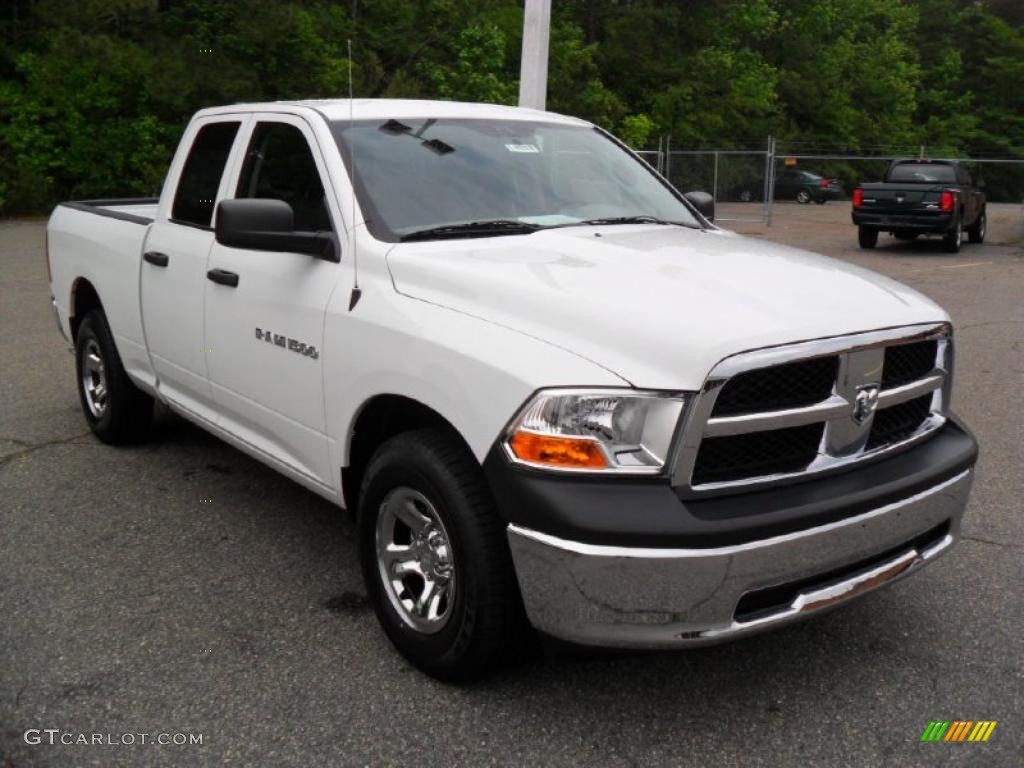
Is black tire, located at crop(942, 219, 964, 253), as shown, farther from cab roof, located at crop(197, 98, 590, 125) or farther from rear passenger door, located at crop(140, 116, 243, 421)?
rear passenger door, located at crop(140, 116, 243, 421)

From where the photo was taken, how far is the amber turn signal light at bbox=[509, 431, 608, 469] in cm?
282

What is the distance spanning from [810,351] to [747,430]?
0.99 feet

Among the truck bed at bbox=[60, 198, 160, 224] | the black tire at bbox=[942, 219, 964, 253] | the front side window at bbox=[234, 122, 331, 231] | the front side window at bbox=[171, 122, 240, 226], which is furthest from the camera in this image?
the black tire at bbox=[942, 219, 964, 253]

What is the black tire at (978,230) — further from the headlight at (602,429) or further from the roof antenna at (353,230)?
the headlight at (602,429)

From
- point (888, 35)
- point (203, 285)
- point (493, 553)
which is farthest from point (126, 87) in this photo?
point (888, 35)

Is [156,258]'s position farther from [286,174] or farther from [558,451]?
[558,451]

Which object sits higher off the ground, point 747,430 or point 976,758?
point 747,430

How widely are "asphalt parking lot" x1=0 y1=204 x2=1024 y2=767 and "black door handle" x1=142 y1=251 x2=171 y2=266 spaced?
3.74 feet

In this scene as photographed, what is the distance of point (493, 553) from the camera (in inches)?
118

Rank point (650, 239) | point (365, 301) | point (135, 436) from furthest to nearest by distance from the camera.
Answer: point (135, 436), point (650, 239), point (365, 301)

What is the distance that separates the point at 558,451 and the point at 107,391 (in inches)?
150

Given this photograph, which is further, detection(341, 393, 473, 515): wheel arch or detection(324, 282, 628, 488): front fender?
detection(341, 393, 473, 515): wheel arch

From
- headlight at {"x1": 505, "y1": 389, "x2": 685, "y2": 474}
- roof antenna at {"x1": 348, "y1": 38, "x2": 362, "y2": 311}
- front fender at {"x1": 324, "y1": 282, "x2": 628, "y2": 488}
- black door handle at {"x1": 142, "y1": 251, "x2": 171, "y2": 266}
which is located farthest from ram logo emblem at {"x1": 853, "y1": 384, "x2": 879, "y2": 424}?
black door handle at {"x1": 142, "y1": 251, "x2": 171, "y2": 266}

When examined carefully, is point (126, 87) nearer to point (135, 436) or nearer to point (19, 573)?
point (135, 436)
